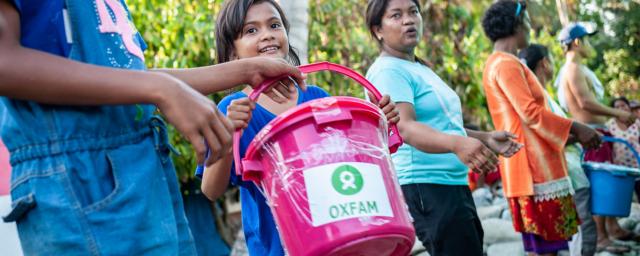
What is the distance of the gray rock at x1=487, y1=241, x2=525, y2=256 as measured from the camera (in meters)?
5.77

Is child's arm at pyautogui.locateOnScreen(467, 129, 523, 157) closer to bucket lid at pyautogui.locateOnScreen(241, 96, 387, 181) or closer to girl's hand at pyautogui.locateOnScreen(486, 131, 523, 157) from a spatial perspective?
girl's hand at pyautogui.locateOnScreen(486, 131, 523, 157)

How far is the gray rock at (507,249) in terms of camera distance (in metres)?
5.77

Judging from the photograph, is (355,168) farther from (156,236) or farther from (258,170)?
(156,236)

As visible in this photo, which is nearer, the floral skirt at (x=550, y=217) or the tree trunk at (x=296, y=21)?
the floral skirt at (x=550, y=217)

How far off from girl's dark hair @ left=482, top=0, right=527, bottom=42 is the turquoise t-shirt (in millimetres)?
1251

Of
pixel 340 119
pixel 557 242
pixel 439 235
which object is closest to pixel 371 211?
pixel 340 119

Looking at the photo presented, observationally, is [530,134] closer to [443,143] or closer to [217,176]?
[443,143]

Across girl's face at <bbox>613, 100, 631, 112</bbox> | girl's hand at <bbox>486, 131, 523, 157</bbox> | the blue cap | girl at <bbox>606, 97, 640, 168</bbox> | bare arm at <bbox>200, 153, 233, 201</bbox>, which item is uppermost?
the blue cap

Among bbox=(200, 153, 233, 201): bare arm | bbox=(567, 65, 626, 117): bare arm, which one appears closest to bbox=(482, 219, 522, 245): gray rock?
bbox=(567, 65, 626, 117): bare arm

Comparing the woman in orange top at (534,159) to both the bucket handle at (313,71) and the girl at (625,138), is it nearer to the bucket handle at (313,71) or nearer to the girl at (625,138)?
the bucket handle at (313,71)

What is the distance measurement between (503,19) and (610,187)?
4.80 feet

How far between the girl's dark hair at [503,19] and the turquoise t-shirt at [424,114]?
4.11ft

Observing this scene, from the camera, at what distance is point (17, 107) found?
1.34 meters

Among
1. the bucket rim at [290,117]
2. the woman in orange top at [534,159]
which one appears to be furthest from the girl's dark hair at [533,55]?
the bucket rim at [290,117]
